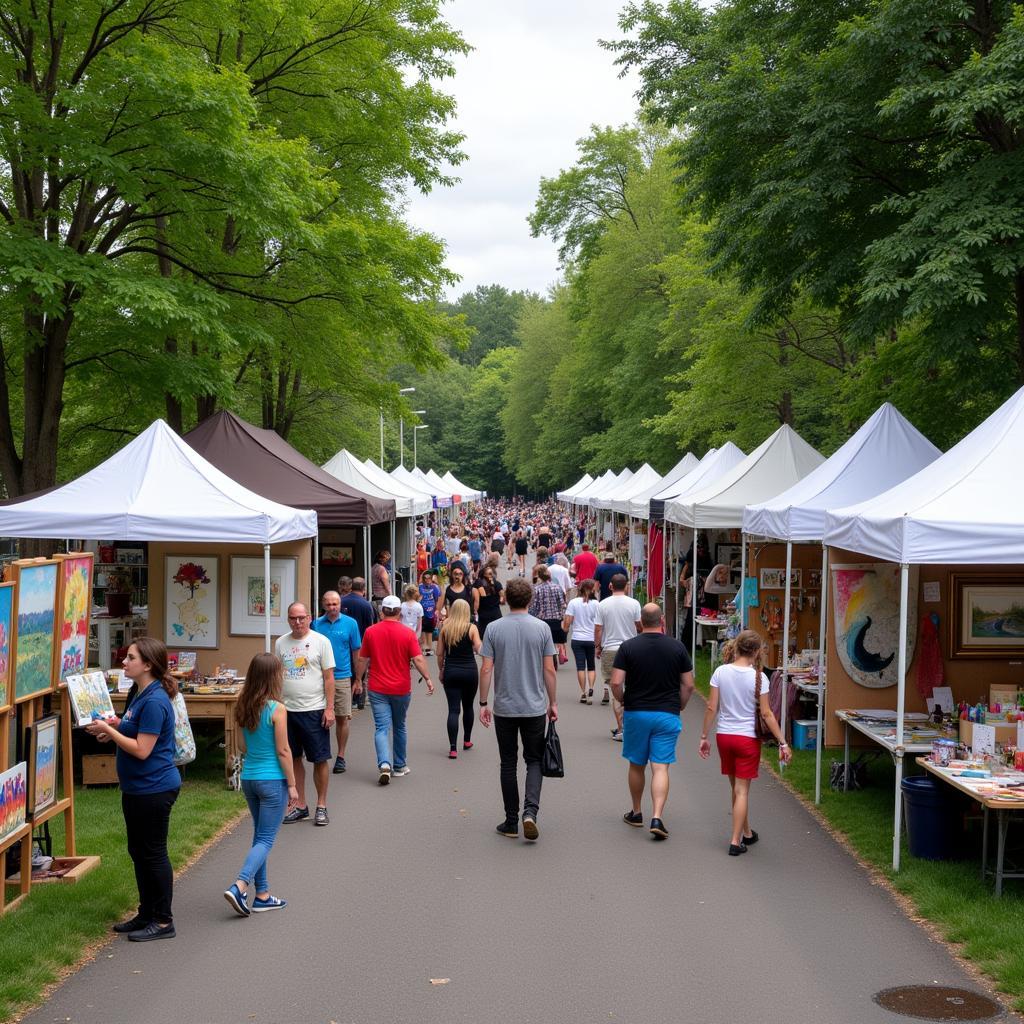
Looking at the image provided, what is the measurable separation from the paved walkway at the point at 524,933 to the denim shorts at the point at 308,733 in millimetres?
653

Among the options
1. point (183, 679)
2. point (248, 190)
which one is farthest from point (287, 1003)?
point (248, 190)

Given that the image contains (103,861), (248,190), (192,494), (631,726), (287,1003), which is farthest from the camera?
(248,190)

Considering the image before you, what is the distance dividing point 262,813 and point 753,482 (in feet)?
36.7

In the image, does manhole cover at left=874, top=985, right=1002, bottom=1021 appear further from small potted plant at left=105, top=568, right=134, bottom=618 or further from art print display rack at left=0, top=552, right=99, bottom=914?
small potted plant at left=105, top=568, right=134, bottom=618

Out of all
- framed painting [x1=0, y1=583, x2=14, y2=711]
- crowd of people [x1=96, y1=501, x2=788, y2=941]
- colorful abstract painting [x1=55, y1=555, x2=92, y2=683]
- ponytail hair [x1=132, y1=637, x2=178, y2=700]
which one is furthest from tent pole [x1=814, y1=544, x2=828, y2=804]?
framed painting [x1=0, y1=583, x2=14, y2=711]

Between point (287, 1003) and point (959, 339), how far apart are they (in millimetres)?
9705

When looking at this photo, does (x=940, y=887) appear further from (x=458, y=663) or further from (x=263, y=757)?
(x=458, y=663)

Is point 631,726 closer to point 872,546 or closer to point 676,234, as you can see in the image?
point 872,546

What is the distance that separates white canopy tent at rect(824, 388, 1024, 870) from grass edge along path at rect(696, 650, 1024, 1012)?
14.0 inches

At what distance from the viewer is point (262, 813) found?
7.01m

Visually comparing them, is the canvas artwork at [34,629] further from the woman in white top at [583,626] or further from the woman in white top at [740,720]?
the woman in white top at [583,626]

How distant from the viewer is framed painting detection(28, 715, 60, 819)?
7.27 metres

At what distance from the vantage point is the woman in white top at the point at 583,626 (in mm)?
15773

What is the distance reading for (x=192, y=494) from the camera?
11.6 meters
